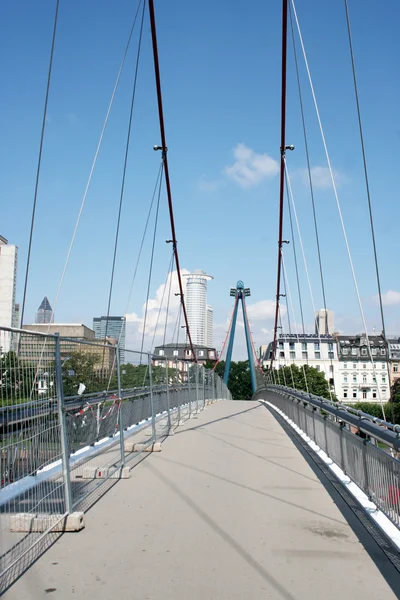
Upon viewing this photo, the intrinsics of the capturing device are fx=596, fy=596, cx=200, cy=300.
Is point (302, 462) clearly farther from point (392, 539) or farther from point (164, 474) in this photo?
point (392, 539)

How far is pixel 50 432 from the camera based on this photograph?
4.99 meters

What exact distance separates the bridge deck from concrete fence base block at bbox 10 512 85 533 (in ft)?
0.37

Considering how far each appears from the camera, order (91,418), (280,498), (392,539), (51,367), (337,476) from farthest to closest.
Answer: (337,476) < (91,418) < (280,498) < (51,367) < (392,539)

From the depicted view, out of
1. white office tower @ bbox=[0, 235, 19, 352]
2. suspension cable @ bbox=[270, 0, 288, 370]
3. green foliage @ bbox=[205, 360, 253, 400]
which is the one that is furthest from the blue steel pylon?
green foliage @ bbox=[205, 360, 253, 400]

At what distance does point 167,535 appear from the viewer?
4734 millimetres

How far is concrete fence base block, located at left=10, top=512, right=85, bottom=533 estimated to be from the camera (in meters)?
4.40

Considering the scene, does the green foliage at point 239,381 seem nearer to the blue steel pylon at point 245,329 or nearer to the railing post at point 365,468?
the blue steel pylon at point 245,329

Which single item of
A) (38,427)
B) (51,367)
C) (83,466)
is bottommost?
(83,466)

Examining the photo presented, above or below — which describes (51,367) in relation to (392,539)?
above

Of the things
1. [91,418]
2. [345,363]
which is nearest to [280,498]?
[91,418]

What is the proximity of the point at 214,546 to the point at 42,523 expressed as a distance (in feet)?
4.36

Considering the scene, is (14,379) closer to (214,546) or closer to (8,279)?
(214,546)

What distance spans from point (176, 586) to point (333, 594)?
940mm

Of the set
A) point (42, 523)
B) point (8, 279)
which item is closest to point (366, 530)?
point (42, 523)
